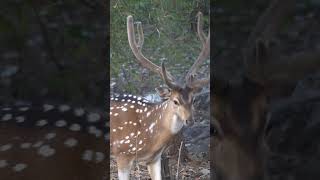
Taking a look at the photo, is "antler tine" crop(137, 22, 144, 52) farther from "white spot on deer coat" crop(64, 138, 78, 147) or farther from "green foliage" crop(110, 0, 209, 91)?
"white spot on deer coat" crop(64, 138, 78, 147)

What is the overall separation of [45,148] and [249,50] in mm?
963

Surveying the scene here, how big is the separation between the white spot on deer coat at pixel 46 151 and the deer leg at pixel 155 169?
41 cm

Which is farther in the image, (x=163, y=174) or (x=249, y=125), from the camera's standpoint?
(x=249, y=125)

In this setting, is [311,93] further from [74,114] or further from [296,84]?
[74,114]

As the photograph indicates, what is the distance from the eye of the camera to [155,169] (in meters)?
2.62

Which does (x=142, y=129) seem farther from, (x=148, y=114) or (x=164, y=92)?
(x=164, y=92)

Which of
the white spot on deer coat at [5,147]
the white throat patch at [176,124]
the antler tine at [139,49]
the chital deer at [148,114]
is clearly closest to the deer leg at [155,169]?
the chital deer at [148,114]

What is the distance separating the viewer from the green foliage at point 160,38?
2.58m

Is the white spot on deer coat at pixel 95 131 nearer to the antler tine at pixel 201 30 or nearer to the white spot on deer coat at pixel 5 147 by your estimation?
the white spot on deer coat at pixel 5 147

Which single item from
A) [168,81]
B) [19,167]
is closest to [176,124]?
[168,81]

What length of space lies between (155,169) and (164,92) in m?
0.32

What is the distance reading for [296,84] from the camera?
2791mm

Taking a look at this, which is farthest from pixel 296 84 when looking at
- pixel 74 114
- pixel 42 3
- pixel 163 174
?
pixel 42 3

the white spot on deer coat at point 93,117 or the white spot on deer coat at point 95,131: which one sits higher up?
the white spot on deer coat at point 93,117
